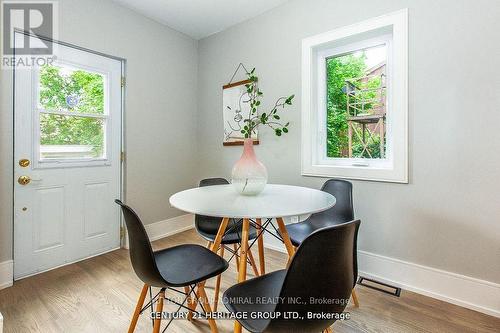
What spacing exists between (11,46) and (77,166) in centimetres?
107

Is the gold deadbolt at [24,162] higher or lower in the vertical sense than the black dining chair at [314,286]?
higher

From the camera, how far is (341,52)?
7.87ft

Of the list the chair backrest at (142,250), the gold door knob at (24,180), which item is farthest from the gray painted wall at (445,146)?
the gold door knob at (24,180)

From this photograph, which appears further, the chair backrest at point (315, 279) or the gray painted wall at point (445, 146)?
the gray painted wall at point (445, 146)

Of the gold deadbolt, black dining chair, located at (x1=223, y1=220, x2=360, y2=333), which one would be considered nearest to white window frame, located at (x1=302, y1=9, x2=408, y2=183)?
black dining chair, located at (x1=223, y1=220, x2=360, y2=333)

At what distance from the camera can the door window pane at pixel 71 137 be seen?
2.22m

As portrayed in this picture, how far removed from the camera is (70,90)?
2355 mm

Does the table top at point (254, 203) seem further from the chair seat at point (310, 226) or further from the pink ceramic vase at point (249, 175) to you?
the chair seat at point (310, 226)

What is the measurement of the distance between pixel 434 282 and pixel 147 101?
10.6ft

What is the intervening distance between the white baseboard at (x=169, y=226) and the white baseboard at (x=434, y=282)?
7.31 feet

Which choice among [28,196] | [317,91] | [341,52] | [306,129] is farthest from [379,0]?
[28,196]

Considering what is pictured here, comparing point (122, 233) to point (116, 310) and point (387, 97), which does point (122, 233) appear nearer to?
point (116, 310)

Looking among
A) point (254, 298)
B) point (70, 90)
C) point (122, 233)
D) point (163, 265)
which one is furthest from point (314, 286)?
point (70, 90)

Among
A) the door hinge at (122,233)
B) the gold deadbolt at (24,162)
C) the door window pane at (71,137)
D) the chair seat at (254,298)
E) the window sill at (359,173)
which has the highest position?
the door window pane at (71,137)
